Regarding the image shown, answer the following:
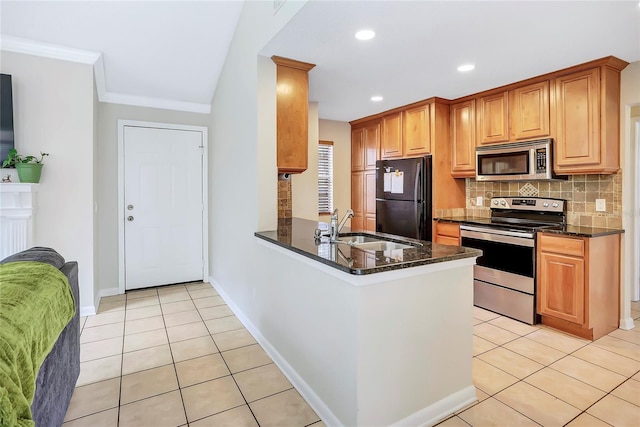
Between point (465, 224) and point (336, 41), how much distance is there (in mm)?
2223

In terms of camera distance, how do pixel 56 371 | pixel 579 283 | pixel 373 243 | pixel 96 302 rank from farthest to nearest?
pixel 96 302 < pixel 579 283 < pixel 373 243 < pixel 56 371

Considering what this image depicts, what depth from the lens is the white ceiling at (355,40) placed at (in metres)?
2.11

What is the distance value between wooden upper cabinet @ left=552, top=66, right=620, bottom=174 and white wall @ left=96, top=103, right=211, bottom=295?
13.8ft

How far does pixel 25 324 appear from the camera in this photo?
115 centimetres

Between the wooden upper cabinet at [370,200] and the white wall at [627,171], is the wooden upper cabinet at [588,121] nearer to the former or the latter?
the white wall at [627,171]

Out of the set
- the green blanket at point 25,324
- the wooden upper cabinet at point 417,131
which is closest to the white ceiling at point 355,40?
the wooden upper cabinet at point 417,131

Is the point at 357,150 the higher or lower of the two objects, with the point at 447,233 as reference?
higher

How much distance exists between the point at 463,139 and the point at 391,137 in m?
0.91

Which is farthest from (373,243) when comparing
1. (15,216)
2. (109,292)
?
(109,292)

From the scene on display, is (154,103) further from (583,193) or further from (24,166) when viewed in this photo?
(583,193)

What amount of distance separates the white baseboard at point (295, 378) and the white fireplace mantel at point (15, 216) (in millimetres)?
1866

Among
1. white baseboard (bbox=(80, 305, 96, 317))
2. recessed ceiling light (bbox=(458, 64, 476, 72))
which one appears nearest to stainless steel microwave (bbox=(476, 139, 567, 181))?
recessed ceiling light (bbox=(458, 64, 476, 72))

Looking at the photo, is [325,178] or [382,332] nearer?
[382,332]

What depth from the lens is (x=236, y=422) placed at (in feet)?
6.00
